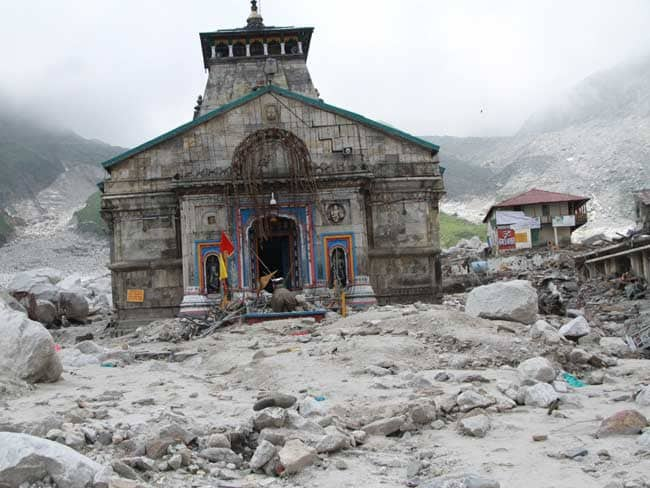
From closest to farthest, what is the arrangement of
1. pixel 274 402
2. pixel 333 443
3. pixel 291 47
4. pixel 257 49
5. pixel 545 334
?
1. pixel 333 443
2. pixel 274 402
3. pixel 545 334
4. pixel 257 49
5. pixel 291 47

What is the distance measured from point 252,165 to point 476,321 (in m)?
12.3

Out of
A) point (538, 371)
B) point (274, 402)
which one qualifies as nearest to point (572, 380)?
point (538, 371)

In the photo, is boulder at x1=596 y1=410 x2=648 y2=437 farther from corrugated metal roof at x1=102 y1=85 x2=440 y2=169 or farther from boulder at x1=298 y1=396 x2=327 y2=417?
corrugated metal roof at x1=102 y1=85 x2=440 y2=169

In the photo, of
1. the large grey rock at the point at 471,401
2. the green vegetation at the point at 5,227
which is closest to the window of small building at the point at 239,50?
the large grey rock at the point at 471,401

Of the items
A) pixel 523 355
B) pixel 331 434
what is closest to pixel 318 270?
pixel 523 355

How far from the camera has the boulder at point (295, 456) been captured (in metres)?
7.12

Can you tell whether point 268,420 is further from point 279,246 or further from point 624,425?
point 279,246

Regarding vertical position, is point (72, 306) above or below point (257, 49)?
below

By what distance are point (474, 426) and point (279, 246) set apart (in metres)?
20.1

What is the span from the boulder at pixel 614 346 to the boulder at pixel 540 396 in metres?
4.78

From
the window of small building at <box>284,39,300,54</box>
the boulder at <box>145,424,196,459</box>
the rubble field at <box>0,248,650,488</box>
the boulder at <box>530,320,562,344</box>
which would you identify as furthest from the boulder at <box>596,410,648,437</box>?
the window of small building at <box>284,39,300,54</box>

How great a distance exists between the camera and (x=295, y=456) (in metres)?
7.22

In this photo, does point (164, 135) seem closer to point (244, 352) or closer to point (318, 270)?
point (318, 270)

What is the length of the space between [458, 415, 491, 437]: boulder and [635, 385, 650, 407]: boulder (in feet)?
7.03
